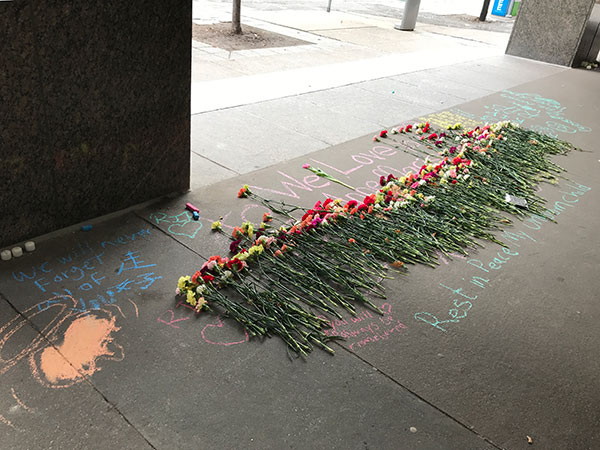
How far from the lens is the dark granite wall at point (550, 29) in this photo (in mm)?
10281

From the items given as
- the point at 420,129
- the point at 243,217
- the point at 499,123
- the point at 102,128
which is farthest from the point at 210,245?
the point at 499,123

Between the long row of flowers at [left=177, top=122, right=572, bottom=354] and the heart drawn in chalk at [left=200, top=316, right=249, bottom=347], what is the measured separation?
8 cm

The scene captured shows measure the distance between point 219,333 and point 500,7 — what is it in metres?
20.4

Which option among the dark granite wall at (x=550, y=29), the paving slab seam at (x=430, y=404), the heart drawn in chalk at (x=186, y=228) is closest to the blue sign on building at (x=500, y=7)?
the dark granite wall at (x=550, y=29)

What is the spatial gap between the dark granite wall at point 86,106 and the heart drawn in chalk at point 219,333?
1.31 m

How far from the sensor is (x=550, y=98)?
790cm

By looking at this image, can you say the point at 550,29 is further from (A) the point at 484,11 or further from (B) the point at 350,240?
(B) the point at 350,240

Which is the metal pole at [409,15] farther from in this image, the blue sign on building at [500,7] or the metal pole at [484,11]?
the blue sign on building at [500,7]

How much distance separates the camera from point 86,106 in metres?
3.04

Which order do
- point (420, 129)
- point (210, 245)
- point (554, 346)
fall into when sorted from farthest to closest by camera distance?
point (420, 129) < point (210, 245) < point (554, 346)

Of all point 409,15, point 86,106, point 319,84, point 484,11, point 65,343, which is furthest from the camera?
point 484,11

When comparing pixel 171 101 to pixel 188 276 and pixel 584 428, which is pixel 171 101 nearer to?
pixel 188 276

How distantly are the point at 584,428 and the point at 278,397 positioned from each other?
138 cm

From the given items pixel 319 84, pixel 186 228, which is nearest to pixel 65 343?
pixel 186 228
